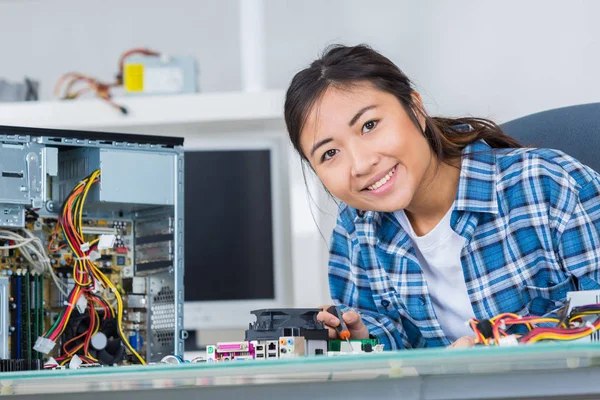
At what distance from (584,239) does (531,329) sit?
626mm

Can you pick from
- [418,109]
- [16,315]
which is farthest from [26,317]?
[418,109]

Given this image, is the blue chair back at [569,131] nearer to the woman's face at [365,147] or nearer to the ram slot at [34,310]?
the woman's face at [365,147]

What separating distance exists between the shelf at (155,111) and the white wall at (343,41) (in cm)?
23

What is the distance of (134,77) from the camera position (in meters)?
2.52

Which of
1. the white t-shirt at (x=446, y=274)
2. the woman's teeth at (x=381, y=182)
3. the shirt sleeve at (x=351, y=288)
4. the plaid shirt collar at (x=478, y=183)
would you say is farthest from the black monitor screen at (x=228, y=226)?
the woman's teeth at (x=381, y=182)

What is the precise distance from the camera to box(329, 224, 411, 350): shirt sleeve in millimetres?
1525

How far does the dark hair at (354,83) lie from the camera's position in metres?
1.32

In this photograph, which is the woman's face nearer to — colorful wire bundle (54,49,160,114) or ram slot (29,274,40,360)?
ram slot (29,274,40,360)

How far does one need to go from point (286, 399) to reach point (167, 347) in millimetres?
603

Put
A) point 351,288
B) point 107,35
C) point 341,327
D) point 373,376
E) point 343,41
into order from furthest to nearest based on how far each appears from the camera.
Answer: point 107,35 → point 343,41 → point 351,288 → point 341,327 → point 373,376

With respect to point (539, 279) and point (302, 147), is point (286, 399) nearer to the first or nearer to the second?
point (302, 147)

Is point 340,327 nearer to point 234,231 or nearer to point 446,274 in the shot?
point 446,274

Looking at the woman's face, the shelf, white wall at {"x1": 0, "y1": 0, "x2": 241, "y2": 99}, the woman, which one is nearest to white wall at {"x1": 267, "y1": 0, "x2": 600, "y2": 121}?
white wall at {"x1": 0, "y1": 0, "x2": 241, "y2": 99}

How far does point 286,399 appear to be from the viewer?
74 cm
